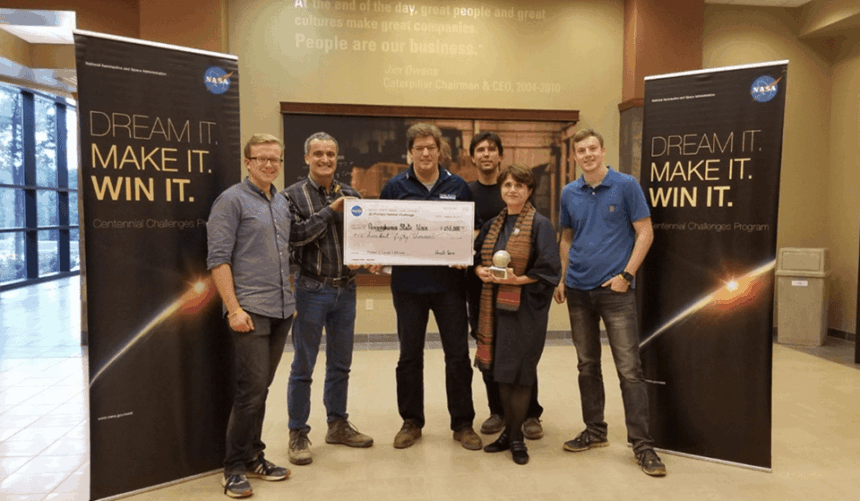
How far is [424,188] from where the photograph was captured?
3.00 meters

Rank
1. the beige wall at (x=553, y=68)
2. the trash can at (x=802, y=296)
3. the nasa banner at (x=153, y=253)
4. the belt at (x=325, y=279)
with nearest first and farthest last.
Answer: the nasa banner at (x=153, y=253)
the belt at (x=325, y=279)
the beige wall at (x=553, y=68)
the trash can at (x=802, y=296)

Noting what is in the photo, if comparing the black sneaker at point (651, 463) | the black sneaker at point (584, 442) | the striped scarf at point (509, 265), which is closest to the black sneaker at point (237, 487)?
the striped scarf at point (509, 265)

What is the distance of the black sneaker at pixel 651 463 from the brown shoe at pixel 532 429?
0.60 metres

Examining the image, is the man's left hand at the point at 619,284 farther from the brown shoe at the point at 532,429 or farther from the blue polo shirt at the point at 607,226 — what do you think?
the brown shoe at the point at 532,429

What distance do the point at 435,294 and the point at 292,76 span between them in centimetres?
352

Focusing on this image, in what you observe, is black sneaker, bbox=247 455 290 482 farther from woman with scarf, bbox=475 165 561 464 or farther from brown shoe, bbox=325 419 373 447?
woman with scarf, bbox=475 165 561 464

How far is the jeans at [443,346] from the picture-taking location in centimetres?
299

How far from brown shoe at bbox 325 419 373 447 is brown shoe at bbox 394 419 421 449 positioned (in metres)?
0.17

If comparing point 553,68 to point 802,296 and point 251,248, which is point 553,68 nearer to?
point 802,296

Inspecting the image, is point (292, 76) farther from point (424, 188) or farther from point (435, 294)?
point (435, 294)

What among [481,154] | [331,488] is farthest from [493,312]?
[331,488]

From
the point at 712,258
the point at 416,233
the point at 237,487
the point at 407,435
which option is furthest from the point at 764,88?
the point at 237,487

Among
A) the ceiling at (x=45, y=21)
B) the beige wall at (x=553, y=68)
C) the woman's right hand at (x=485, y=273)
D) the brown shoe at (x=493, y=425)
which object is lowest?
the brown shoe at (x=493, y=425)

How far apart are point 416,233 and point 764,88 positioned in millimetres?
2002
